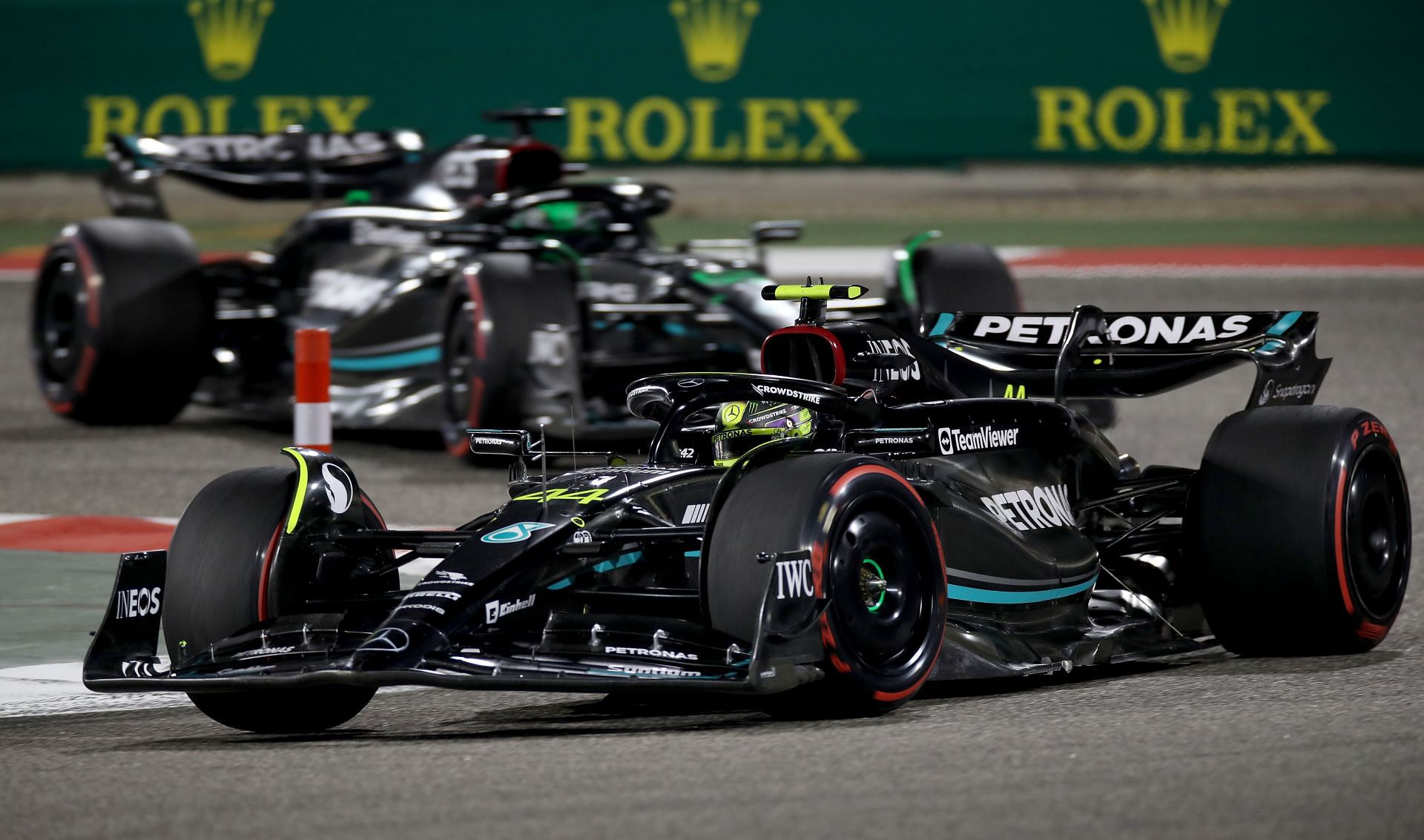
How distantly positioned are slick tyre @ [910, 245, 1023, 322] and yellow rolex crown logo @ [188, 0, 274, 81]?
14.4 metres

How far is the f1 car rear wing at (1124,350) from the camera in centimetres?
800

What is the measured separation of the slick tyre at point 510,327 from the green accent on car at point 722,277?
745 millimetres

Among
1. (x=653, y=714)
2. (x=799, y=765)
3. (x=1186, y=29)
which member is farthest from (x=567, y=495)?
(x=1186, y=29)

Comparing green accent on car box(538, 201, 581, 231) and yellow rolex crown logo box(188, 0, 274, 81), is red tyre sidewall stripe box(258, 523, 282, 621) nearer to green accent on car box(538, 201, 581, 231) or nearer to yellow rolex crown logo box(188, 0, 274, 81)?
green accent on car box(538, 201, 581, 231)

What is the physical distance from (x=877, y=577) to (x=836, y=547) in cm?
26

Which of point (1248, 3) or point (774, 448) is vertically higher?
point (1248, 3)

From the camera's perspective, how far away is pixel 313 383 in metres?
9.30

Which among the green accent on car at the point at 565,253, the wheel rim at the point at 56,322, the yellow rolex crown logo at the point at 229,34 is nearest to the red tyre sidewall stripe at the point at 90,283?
the wheel rim at the point at 56,322

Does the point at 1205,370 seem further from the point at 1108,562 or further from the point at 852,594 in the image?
the point at 852,594

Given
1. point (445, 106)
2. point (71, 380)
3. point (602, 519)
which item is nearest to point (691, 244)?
point (71, 380)

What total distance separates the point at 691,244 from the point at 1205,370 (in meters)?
5.43

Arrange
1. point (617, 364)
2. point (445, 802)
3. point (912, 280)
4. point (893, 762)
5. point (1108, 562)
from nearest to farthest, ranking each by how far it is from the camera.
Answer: point (445, 802)
point (893, 762)
point (1108, 562)
point (617, 364)
point (912, 280)

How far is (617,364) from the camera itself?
12.2 metres

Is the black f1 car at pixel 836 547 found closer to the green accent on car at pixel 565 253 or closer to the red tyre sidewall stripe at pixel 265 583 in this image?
the red tyre sidewall stripe at pixel 265 583
